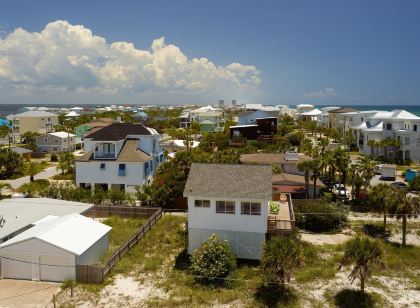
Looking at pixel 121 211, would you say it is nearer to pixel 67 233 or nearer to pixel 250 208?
pixel 67 233

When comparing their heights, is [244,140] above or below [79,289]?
above

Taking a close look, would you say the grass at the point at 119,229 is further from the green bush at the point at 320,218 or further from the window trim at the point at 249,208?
the green bush at the point at 320,218

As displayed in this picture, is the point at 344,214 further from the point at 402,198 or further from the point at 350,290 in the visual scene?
the point at 350,290

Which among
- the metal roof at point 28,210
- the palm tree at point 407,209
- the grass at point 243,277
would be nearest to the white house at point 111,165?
the metal roof at point 28,210

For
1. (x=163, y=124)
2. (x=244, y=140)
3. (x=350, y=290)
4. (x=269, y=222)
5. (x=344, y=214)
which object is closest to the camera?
(x=350, y=290)

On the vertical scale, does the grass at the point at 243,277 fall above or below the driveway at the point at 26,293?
above

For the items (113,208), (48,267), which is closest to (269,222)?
(48,267)

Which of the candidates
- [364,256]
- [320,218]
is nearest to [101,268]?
[364,256]
